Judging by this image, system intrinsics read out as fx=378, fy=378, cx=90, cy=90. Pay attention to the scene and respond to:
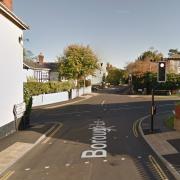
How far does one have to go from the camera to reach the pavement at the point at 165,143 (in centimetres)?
1436

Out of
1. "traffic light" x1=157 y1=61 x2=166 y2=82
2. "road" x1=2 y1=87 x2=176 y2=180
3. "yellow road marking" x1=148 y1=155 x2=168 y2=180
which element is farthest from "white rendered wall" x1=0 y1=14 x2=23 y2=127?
"yellow road marking" x1=148 y1=155 x2=168 y2=180

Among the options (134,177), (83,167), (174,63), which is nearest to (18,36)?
(83,167)

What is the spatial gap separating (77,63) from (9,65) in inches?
1946

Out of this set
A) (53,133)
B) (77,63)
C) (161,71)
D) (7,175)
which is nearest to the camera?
(7,175)

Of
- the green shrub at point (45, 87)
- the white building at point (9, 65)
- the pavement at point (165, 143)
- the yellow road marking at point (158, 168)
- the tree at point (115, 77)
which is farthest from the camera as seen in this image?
the tree at point (115, 77)

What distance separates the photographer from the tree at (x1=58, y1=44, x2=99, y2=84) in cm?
7138

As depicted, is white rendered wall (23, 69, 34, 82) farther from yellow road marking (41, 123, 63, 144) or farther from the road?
the road

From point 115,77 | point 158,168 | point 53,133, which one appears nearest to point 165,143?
point 158,168

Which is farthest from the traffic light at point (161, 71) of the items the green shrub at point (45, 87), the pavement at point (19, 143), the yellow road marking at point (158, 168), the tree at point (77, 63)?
the tree at point (77, 63)

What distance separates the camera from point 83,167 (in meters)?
14.2

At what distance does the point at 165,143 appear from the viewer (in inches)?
739

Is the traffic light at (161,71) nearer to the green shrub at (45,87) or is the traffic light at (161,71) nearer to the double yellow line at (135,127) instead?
the double yellow line at (135,127)

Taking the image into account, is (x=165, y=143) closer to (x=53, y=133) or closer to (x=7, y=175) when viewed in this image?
(x=53, y=133)

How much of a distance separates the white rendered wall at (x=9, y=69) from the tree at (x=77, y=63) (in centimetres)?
4563
